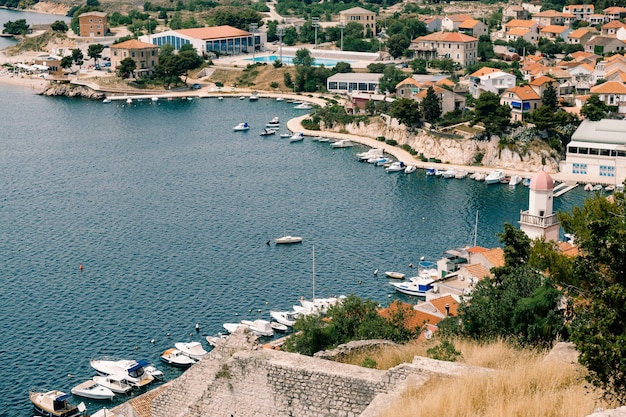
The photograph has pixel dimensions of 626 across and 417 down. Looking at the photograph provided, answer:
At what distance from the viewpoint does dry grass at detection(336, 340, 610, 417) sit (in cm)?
1341

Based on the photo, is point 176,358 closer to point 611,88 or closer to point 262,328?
point 262,328

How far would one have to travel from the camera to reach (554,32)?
113 metres

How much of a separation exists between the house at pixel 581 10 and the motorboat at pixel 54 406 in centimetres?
10615

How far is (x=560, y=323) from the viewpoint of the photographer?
22.2 metres

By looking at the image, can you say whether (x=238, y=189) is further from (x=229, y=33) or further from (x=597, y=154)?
(x=229, y=33)

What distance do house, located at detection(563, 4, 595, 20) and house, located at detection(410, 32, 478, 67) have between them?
26.5m

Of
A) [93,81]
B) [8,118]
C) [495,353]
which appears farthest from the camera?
[93,81]

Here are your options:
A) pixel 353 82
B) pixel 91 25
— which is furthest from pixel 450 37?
pixel 91 25

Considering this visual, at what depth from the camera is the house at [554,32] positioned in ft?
368

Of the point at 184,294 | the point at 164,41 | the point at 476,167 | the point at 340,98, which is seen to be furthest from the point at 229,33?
the point at 184,294

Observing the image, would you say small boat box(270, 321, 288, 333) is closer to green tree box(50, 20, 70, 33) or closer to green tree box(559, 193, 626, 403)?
green tree box(559, 193, 626, 403)

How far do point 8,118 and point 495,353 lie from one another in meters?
82.4

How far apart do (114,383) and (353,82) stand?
67104mm

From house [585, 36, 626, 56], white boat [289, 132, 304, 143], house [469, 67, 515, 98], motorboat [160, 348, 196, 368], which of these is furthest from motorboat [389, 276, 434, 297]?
house [585, 36, 626, 56]
